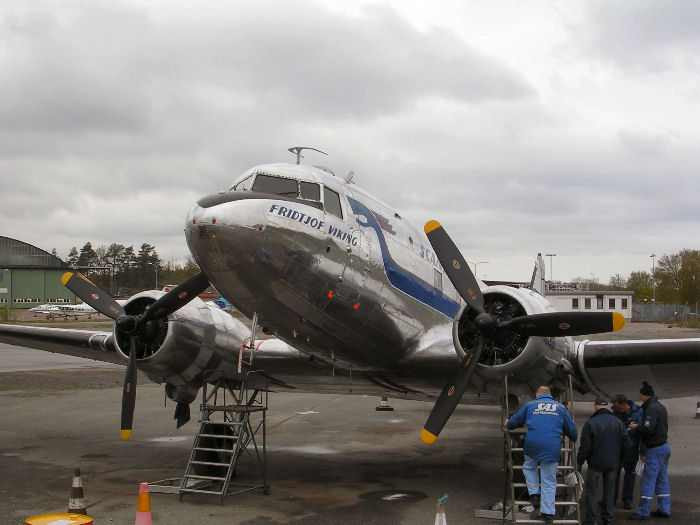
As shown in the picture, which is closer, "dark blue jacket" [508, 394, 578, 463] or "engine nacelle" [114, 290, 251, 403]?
"dark blue jacket" [508, 394, 578, 463]

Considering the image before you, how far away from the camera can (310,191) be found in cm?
922

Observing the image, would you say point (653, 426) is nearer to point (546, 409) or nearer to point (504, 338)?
point (546, 409)

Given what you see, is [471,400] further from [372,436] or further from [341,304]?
[372,436]

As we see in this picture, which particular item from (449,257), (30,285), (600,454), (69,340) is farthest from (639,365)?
(30,285)

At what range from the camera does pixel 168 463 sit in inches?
499

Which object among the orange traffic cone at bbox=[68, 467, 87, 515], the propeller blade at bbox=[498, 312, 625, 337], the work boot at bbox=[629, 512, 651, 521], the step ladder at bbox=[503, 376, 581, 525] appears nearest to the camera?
the orange traffic cone at bbox=[68, 467, 87, 515]

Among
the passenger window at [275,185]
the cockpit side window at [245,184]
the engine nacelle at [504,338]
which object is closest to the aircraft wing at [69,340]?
the cockpit side window at [245,184]

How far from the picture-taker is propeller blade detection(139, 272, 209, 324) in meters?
10.7

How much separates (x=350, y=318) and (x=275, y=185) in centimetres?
215

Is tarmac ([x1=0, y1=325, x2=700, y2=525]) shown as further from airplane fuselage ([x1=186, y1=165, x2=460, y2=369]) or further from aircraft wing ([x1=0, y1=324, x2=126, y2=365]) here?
airplane fuselage ([x1=186, y1=165, x2=460, y2=369])

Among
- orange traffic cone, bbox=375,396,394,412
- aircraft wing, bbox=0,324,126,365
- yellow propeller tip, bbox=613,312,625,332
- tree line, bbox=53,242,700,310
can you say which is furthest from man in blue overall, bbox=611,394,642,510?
tree line, bbox=53,242,700,310

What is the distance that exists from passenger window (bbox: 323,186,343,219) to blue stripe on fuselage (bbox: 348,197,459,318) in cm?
33

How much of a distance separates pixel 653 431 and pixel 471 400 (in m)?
3.23

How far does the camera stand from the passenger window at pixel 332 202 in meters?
9.31
